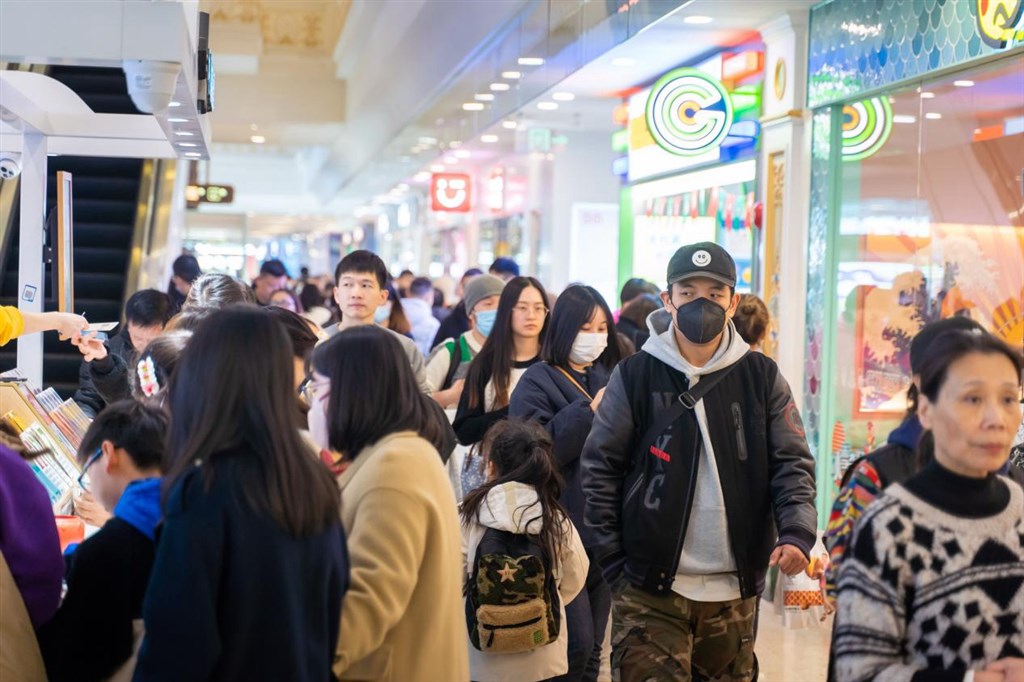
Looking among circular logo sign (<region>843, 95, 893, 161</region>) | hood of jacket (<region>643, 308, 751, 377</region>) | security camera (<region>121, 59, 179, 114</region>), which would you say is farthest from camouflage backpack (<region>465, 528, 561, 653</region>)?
circular logo sign (<region>843, 95, 893, 161</region>)

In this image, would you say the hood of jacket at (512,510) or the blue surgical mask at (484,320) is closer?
the hood of jacket at (512,510)

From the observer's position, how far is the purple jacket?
263 cm

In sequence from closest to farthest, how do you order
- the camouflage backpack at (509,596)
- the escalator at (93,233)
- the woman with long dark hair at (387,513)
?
the woman with long dark hair at (387,513) → the camouflage backpack at (509,596) → the escalator at (93,233)

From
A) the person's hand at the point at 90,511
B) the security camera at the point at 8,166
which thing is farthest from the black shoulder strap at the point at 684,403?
the security camera at the point at 8,166

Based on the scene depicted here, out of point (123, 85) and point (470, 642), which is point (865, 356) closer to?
point (470, 642)

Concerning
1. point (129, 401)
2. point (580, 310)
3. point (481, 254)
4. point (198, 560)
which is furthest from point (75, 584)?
point (481, 254)

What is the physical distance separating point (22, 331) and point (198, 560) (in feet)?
8.40

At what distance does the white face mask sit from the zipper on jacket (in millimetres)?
1236

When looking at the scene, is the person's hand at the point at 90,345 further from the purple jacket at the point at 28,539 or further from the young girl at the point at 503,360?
the purple jacket at the point at 28,539

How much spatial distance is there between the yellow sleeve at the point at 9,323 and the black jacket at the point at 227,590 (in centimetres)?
238

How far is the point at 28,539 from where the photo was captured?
2670mm

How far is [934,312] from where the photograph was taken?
6609 millimetres

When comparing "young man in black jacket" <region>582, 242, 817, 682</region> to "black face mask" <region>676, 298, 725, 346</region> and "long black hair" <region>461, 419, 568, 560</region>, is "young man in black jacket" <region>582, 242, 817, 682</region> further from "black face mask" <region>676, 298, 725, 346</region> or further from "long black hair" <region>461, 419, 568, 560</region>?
"long black hair" <region>461, 419, 568, 560</region>

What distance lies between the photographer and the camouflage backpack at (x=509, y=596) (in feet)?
12.7
